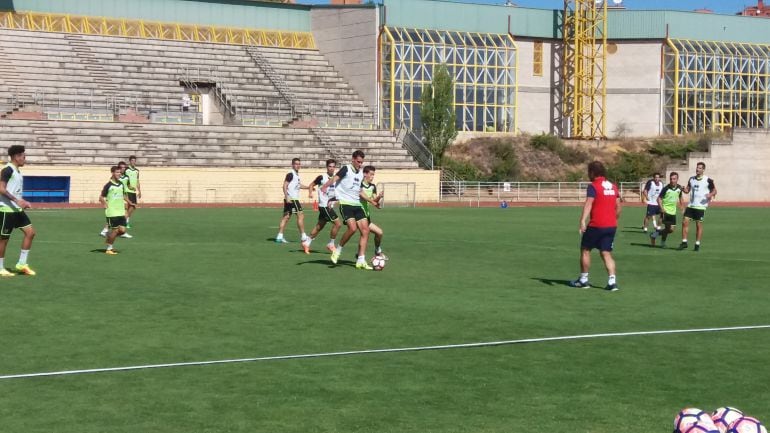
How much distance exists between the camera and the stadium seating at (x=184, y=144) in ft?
178

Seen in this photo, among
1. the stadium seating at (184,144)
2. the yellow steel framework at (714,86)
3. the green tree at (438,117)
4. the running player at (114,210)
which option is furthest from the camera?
the yellow steel framework at (714,86)

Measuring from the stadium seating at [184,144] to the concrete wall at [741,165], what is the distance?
66.5ft

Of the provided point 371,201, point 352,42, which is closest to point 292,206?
point 371,201

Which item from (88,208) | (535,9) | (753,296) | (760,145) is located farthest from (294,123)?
(753,296)

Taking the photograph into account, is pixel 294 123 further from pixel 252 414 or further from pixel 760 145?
pixel 252 414

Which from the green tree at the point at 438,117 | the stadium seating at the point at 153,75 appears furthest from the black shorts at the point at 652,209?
the green tree at the point at 438,117

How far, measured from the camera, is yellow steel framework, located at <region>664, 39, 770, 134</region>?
263 feet

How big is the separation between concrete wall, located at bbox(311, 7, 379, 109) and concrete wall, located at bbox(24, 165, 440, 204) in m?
13.7

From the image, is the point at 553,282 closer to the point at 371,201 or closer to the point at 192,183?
the point at 371,201

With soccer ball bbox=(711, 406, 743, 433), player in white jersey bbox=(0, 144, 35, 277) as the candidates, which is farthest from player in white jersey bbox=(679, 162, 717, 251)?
soccer ball bbox=(711, 406, 743, 433)

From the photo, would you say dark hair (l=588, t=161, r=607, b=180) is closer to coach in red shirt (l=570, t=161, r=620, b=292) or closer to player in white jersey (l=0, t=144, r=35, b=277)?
coach in red shirt (l=570, t=161, r=620, b=292)

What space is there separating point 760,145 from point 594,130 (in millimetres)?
12624

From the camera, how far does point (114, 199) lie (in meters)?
23.6

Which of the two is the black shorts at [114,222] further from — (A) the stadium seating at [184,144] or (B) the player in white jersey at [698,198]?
(A) the stadium seating at [184,144]
